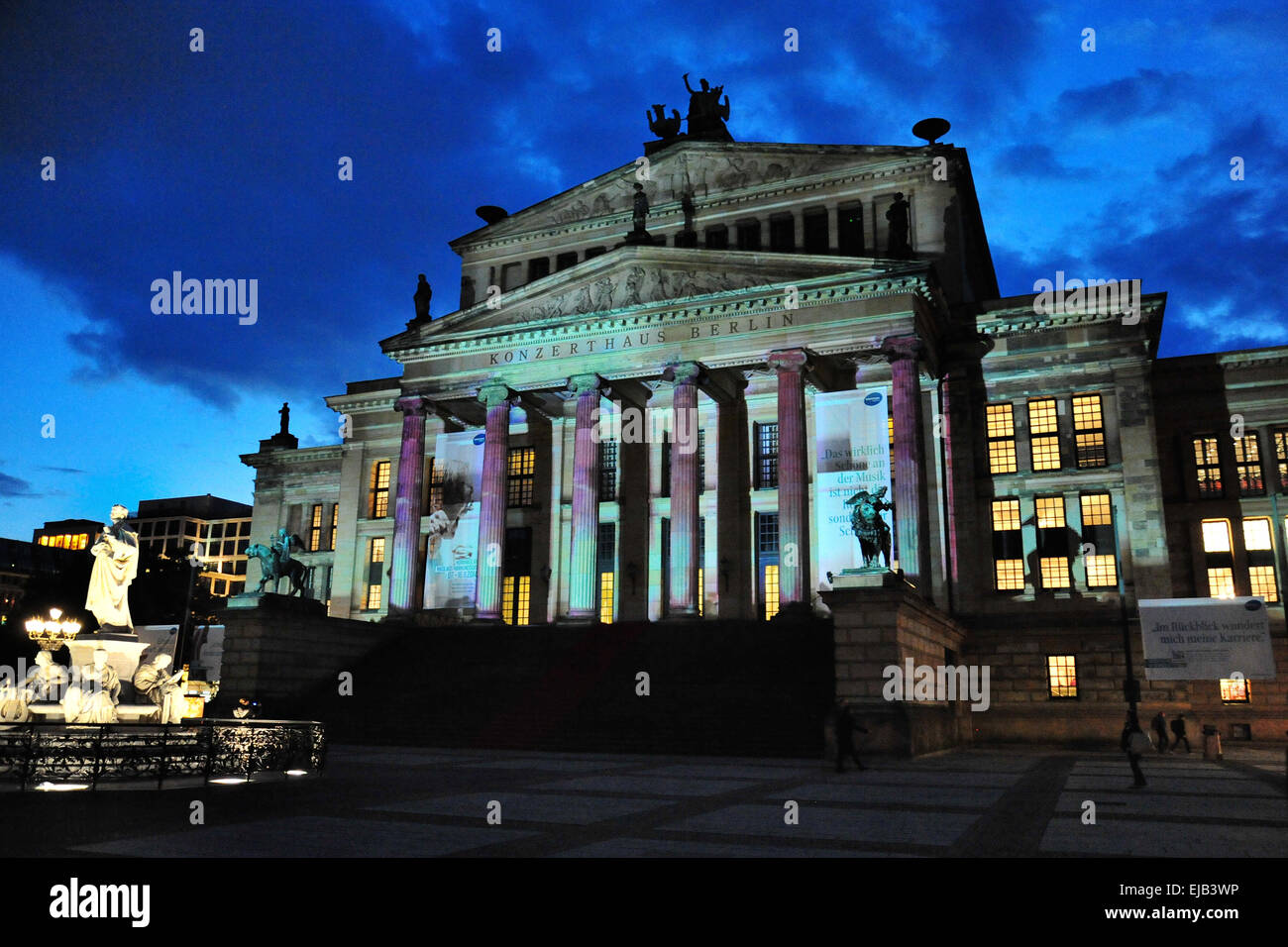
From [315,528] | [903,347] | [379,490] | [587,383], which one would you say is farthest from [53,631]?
[315,528]

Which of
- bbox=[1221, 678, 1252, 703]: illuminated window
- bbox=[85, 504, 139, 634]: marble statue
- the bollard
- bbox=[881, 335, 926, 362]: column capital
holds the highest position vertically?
bbox=[881, 335, 926, 362]: column capital

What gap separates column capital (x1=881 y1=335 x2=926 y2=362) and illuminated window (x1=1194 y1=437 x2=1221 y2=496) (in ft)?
47.5

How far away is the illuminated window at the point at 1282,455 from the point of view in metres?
41.7

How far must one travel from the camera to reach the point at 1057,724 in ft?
127

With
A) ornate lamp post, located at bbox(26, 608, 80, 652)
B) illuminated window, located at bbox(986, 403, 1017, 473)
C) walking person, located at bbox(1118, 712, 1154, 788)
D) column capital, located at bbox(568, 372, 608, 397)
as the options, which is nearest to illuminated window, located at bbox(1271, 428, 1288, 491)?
illuminated window, located at bbox(986, 403, 1017, 473)

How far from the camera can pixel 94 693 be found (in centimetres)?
1636

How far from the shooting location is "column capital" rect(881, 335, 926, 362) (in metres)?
38.6

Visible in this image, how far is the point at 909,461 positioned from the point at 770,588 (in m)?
10.1

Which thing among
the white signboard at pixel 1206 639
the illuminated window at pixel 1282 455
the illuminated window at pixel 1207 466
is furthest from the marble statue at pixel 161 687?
the illuminated window at pixel 1282 455

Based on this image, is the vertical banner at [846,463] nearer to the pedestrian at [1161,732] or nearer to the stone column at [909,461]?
the stone column at [909,461]

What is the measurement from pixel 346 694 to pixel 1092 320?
113 feet

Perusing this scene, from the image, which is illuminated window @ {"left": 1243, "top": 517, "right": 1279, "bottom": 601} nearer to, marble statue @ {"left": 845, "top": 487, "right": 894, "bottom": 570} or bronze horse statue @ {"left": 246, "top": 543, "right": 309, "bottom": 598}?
marble statue @ {"left": 845, "top": 487, "right": 894, "bottom": 570}
